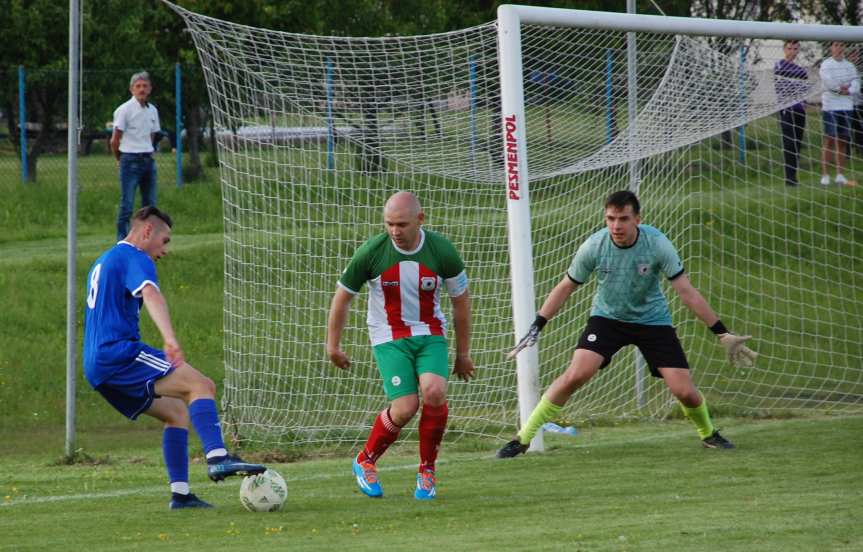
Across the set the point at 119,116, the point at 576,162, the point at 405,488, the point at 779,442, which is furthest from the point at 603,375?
the point at 119,116

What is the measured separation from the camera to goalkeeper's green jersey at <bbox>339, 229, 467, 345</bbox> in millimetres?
7953

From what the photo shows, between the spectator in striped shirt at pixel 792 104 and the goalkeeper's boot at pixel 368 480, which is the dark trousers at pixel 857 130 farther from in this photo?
the goalkeeper's boot at pixel 368 480

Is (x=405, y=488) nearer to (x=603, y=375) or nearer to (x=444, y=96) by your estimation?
(x=444, y=96)

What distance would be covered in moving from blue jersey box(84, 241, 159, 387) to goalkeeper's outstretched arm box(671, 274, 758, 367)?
3723mm

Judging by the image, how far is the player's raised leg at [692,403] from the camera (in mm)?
9516

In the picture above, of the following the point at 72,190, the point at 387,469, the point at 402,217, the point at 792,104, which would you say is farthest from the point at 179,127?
the point at 402,217

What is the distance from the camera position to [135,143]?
15.2m

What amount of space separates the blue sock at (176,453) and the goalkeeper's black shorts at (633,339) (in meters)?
3.05

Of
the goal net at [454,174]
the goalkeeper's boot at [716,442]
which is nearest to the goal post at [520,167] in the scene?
the goal net at [454,174]

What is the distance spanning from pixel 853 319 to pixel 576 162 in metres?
5.20

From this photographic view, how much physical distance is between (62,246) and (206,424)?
12.0m

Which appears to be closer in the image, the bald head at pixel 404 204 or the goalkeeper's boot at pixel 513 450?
the bald head at pixel 404 204

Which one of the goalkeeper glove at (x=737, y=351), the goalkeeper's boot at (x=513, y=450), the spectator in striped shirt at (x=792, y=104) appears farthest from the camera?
the spectator in striped shirt at (x=792, y=104)

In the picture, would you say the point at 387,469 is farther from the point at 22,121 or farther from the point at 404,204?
the point at 22,121
